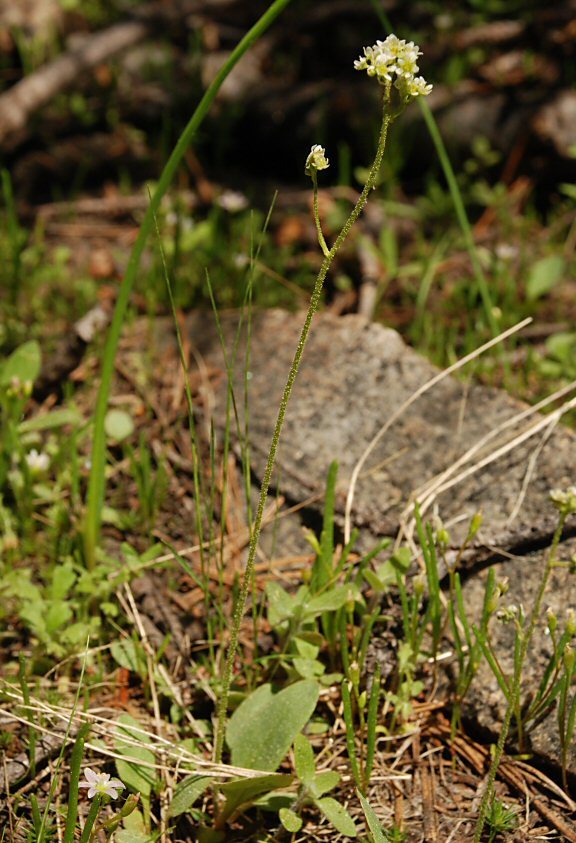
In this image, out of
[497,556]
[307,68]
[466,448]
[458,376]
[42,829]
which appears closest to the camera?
[42,829]

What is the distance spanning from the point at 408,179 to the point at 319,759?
9.22ft

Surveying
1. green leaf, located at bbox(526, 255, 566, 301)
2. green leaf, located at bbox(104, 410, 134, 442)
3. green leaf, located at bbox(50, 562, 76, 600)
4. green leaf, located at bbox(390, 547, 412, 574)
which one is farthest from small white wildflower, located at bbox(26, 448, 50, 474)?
green leaf, located at bbox(526, 255, 566, 301)

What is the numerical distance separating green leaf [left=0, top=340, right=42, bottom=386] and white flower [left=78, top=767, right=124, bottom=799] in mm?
1193

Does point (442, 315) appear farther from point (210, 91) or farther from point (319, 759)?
point (319, 759)

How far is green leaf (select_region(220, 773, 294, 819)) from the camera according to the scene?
4.77 feet

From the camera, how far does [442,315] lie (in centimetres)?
301

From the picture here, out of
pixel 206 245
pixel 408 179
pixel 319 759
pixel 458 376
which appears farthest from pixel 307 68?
pixel 319 759

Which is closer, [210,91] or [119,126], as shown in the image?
[210,91]

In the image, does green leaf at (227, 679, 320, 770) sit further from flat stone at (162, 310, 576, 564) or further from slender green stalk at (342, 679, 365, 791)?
flat stone at (162, 310, 576, 564)

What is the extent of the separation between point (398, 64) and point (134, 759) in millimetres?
1284

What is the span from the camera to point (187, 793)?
150 centimetres

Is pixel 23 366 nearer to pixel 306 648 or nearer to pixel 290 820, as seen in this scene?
pixel 306 648

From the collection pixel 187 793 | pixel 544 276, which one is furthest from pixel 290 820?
pixel 544 276

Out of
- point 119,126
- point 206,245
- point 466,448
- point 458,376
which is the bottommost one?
point 466,448
